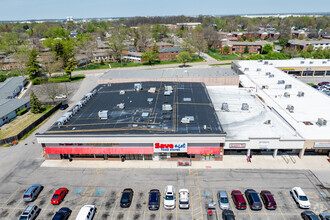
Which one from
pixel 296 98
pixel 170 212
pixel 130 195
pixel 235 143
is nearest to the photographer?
pixel 170 212

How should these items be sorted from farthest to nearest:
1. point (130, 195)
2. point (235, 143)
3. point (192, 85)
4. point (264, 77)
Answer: point (264, 77)
point (192, 85)
point (235, 143)
point (130, 195)

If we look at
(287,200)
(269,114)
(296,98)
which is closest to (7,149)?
(287,200)

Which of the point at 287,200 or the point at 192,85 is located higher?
the point at 192,85

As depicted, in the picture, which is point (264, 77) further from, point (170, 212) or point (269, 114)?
point (170, 212)

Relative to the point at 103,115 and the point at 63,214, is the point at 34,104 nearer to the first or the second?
the point at 103,115

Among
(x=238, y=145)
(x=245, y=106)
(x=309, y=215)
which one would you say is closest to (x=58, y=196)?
(x=238, y=145)

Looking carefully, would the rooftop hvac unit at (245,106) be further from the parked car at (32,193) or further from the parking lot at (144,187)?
the parked car at (32,193)

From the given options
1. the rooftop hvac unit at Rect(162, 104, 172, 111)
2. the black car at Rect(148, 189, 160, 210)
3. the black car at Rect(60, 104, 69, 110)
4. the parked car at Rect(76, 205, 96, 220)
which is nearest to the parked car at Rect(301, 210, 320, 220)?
the black car at Rect(148, 189, 160, 210)

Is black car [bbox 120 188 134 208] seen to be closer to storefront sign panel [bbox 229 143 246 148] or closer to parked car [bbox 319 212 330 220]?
storefront sign panel [bbox 229 143 246 148]
